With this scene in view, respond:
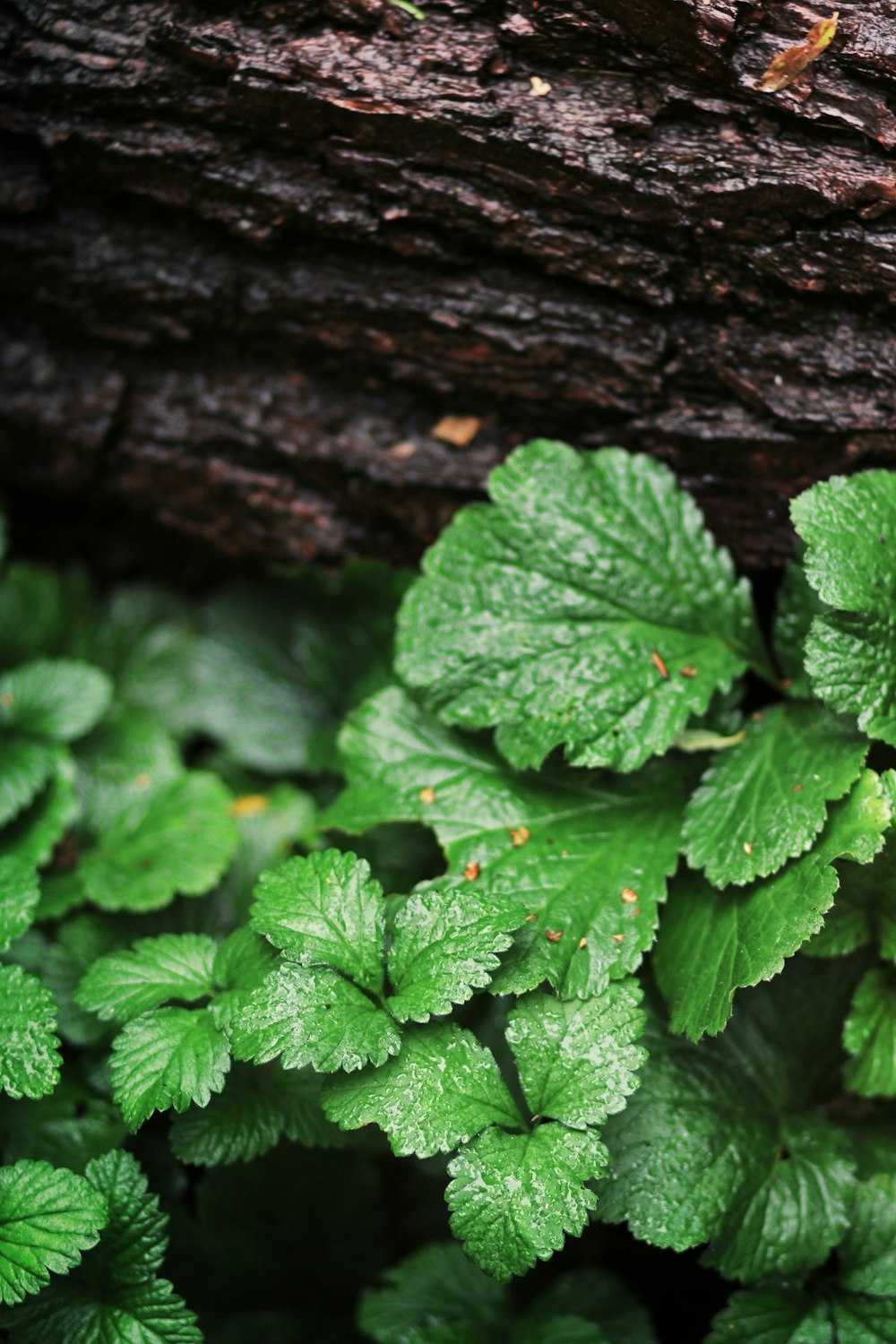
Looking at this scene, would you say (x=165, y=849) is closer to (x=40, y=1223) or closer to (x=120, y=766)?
(x=120, y=766)

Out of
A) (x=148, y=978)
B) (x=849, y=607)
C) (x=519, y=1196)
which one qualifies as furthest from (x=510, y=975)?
(x=849, y=607)

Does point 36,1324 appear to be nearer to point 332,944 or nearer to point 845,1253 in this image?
point 332,944

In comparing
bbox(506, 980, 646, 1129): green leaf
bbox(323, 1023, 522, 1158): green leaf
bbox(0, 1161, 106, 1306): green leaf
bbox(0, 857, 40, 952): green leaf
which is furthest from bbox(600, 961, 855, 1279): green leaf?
bbox(0, 857, 40, 952): green leaf

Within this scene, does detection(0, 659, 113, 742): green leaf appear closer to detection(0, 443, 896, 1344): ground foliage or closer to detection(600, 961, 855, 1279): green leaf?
detection(0, 443, 896, 1344): ground foliage

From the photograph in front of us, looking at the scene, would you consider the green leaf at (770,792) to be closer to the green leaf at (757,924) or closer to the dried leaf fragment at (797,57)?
the green leaf at (757,924)

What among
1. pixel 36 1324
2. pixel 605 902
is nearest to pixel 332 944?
pixel 605 902

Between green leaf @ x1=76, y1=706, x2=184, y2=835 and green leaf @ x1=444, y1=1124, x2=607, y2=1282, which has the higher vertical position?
green leaf @ x1=444, y1=1124, x2=607, y2=1282
